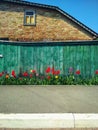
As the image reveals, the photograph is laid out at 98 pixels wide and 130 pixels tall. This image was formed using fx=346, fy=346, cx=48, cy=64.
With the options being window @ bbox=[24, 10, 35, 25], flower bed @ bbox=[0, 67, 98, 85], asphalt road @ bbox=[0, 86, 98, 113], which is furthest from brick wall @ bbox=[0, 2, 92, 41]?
asphalt road @ bbox=[0, 86, 98, 113]

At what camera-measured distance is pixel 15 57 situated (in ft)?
50.6

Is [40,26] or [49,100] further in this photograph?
[40,26]

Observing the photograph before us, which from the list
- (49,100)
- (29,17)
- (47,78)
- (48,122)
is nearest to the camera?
(48,122)

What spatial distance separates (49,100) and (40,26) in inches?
737

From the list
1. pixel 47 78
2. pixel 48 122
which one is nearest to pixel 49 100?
pixel 48 122

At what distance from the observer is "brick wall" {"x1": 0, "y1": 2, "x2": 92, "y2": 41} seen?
90.4 ft

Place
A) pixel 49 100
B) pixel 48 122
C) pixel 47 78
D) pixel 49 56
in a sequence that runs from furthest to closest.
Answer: pixel 49 56 < pixel 47 78 < pixel 49 100 < pixel 48 122

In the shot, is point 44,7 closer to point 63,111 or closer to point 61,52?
point 61,52

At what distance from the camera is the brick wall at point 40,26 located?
27562 millimetres

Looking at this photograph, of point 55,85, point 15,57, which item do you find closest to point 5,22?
point 15,57

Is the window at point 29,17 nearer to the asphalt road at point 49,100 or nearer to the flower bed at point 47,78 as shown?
the flower bed at point 47,78

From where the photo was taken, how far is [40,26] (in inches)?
1100

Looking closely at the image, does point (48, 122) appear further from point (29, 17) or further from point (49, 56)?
point (29, 17)

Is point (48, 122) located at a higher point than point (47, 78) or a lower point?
higher
